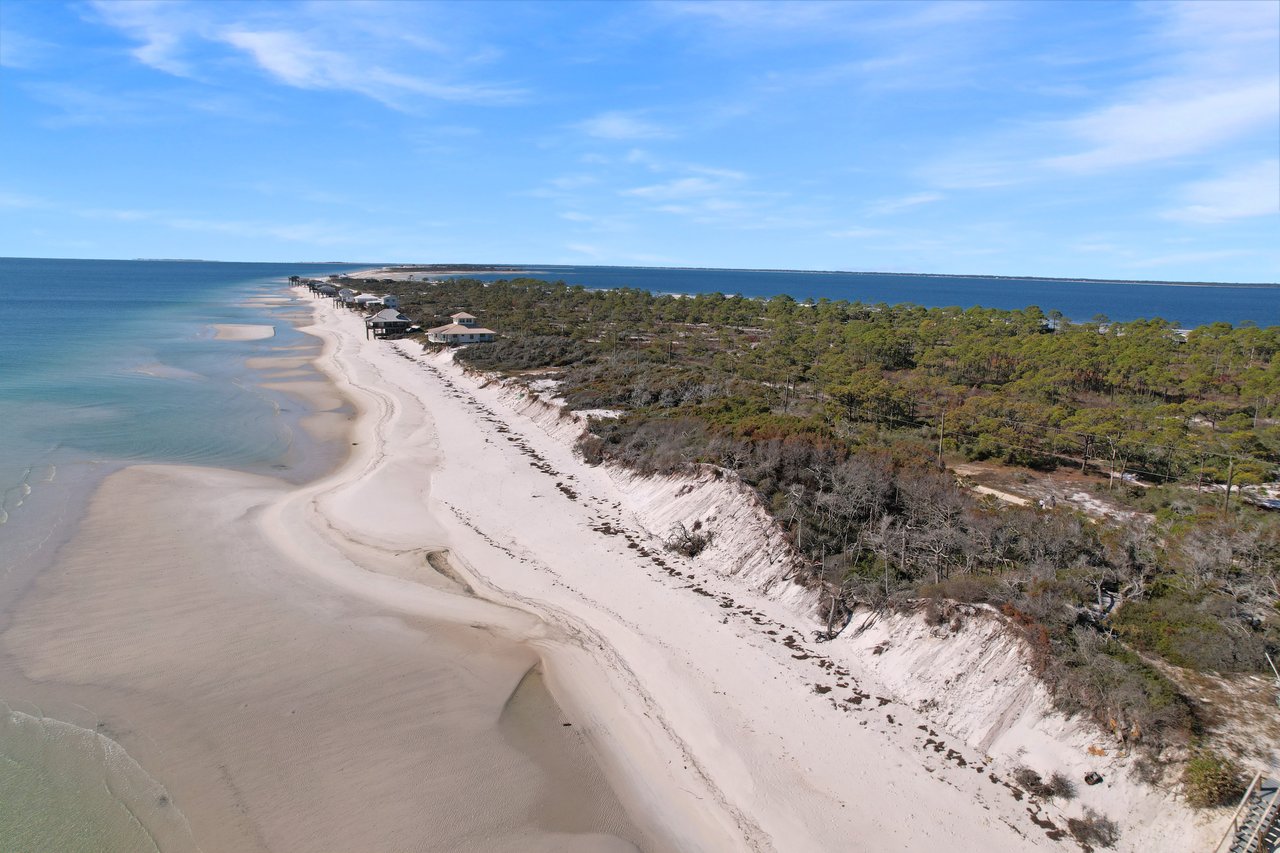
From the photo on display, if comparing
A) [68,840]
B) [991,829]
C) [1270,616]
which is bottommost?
[68,840]

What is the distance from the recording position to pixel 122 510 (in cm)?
2383

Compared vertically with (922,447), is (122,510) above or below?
below

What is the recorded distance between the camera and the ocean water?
1158cm

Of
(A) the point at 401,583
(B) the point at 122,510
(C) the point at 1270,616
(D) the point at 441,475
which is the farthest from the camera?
(D) the point at 441,475

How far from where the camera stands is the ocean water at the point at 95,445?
11.6m

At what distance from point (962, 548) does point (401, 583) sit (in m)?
15.8

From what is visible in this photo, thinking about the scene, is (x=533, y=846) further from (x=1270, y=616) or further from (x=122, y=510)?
(x=122, y=510)

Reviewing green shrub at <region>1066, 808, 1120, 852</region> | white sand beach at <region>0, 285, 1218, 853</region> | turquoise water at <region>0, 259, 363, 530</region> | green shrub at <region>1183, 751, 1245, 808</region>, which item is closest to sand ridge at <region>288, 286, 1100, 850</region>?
white sand beach at <region>0, 285, 1218, 853</region>

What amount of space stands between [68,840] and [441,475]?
706 inches

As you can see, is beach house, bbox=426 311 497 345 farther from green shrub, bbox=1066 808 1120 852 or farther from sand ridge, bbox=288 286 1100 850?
green shrub, bbox=1066 808 1120 852

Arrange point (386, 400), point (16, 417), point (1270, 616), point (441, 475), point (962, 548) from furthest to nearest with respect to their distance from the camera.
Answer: point (386, 400), point (16, 417), point (441, 475), point (962, 548), point (1270, 616)

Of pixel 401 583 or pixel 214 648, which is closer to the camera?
pixel 214 648

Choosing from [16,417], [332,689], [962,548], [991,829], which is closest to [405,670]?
[332,689]

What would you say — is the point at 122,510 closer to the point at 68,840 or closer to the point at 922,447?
the point at 68,840
